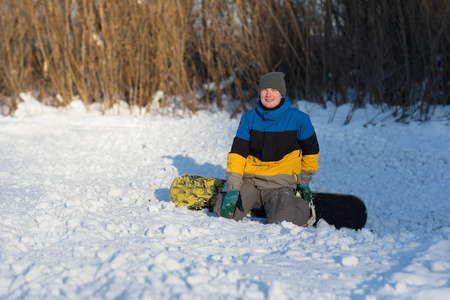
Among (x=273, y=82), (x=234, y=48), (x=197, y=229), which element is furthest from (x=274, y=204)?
(x=234, y=48)

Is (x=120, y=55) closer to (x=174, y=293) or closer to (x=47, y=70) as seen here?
(x=47, y=70)

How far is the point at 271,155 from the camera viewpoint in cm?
327

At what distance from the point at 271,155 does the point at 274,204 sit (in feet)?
1.15

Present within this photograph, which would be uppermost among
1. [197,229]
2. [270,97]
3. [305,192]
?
[270,97]

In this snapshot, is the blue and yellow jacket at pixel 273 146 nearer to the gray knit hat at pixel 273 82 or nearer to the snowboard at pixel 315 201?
the gray knit hat at pixel 273 82

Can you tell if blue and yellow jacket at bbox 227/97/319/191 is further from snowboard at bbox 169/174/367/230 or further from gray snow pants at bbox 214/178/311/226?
snowboard at bbox 169/174/367/230

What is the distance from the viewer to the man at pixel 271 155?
3.23 metres

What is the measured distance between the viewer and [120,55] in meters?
7.57

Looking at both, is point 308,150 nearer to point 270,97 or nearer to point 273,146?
point 273,146

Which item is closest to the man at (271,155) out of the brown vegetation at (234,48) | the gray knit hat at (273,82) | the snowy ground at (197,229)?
the gray knit hat at (273,82)

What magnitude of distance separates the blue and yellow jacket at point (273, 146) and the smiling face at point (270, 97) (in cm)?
5

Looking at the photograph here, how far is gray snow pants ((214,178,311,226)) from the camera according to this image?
10.1 feet

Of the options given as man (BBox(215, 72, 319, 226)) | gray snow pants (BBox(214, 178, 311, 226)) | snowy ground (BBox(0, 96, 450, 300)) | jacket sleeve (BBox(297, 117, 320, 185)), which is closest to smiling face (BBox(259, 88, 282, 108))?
man (BBox(215, 72, 319, 226))

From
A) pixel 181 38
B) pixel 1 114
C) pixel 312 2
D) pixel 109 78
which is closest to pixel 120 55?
pixel 109 78
